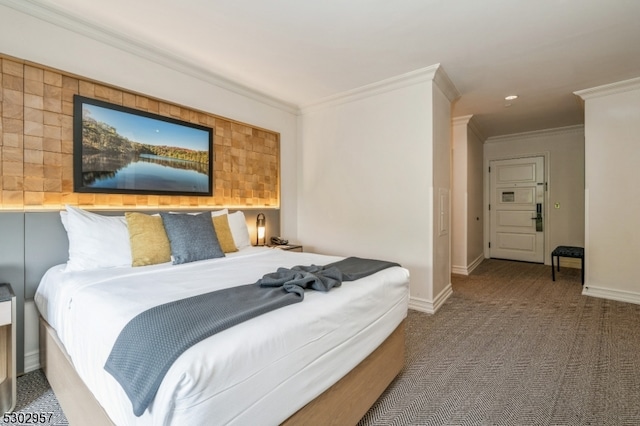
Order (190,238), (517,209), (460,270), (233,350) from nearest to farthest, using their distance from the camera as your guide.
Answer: (233,350)
(190,238)
(460,270)
(517,209)

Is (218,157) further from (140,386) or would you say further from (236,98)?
(140,386)

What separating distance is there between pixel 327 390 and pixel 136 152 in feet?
A: 8.62

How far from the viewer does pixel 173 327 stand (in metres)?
1.06

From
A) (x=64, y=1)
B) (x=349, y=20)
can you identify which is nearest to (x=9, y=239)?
(x=64, y=1)

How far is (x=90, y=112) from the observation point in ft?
8.07

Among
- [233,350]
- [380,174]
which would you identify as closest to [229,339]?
[233,350]

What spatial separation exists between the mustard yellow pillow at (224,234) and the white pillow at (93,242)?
0.77 meters

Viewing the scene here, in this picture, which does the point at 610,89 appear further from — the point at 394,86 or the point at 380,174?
the point at 380,174

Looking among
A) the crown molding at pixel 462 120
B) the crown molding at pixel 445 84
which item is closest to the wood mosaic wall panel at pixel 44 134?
the crown molding at pixel 445 84

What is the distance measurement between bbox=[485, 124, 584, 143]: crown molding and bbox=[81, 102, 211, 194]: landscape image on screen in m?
6.00

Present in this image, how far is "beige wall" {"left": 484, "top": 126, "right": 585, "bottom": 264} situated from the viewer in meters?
5.61

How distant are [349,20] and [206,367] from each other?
8.61 ft

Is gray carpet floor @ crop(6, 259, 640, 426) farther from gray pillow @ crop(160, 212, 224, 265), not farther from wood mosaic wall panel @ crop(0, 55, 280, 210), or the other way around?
wood mosaic wall panel @ crop(0, 55, 280, 210)

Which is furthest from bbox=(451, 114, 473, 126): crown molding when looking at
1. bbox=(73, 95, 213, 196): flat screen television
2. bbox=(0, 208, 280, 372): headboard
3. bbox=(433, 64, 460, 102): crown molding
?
bbox=(0, 208, 280, 372): headboard
